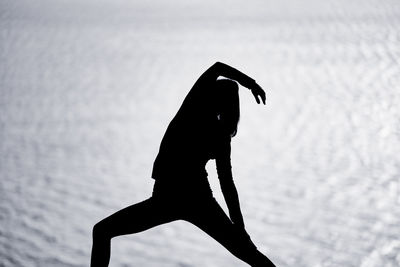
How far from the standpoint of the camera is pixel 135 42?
1205 cm

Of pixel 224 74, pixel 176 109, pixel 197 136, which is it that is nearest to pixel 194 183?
pixel 197 136

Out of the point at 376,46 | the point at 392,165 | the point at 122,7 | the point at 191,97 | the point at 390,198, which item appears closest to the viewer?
the point at 191,97

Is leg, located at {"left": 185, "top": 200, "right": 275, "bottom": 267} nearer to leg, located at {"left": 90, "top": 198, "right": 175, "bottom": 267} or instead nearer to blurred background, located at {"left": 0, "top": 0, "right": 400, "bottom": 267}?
leg, located at {"left": 90, "top": 198, "right": 175, "bottom": 267}

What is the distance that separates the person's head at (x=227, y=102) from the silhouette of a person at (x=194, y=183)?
21 mm

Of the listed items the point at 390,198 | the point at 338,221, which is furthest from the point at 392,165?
the point at 338,221

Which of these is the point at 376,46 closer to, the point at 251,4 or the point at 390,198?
the point at 251,4

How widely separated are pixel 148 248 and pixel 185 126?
6.34 feet

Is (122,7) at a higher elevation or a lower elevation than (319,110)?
higher

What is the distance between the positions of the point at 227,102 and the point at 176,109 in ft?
18.0

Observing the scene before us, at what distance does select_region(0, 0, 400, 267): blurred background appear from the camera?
486cm

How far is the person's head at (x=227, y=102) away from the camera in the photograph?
292 centimetres

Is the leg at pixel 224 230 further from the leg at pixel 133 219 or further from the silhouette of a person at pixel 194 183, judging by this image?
the leg at pixel 133 219

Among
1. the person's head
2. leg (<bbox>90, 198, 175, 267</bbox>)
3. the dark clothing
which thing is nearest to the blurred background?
leg (<bbox>90, 198, 175, 267</bbox>)

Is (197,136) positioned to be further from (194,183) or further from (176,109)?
(176,109)
